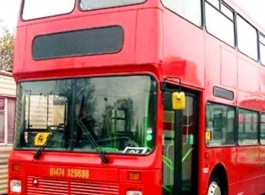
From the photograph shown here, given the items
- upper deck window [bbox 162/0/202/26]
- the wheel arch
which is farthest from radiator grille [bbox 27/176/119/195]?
the wheel arch

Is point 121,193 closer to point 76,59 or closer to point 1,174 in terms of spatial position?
point 76,59

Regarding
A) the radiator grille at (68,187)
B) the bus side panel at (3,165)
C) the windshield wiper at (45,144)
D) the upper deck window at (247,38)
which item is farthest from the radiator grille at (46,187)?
the upper deck window at (247,38)

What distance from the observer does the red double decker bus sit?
6.36 metres

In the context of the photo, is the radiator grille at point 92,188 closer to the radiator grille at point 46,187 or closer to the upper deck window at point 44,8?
the radiator grille at point 46,187

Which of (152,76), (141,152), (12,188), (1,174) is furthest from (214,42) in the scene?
(1,174)

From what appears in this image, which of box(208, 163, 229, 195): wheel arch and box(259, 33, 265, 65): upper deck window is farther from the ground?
box(259, 33, 265, 65): upper deck window

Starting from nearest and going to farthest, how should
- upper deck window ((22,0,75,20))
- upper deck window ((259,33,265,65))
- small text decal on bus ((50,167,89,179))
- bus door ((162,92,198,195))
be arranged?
small text decal on bus ((50,167,89,179)) → bus door ((162,92,198,195)) → upper deck window ((22,0,75,20)) → upper deck window ((259,33,265,65))

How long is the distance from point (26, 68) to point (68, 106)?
990 mm

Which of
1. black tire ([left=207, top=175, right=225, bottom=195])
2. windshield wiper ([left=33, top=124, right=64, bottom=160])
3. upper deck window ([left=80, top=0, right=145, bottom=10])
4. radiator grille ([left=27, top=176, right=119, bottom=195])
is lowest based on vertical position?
black tire ([left=207, top=175, right=225, bottom=195])

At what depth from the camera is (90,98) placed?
6680mm

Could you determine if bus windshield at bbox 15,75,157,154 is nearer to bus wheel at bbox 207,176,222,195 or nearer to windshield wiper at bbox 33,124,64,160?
windshield wiper at bbox 33,124,64,160

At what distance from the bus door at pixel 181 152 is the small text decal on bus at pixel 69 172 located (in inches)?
41.1

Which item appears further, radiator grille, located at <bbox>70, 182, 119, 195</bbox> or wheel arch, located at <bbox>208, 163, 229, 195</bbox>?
wheel arch, located at <bbox>208, 163, 229, 195</bbox>

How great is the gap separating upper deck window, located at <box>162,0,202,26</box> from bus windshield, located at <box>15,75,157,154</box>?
1.25 m
